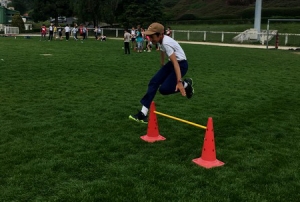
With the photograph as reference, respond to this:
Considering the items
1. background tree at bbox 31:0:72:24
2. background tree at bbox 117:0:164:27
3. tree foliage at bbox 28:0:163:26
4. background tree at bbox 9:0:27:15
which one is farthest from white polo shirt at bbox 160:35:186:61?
background tree at bbox 9:0:27:15

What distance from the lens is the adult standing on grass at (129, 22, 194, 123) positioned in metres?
5.77

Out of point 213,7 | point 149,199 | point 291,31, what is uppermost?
point 213,7

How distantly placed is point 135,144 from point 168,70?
1.44 metres

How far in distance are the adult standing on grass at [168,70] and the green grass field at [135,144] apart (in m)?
0.79

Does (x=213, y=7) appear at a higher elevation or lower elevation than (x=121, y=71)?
higher

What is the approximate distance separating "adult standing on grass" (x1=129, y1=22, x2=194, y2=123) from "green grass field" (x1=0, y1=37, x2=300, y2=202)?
2.60ft

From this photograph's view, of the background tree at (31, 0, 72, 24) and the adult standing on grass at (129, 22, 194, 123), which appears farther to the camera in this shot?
the background tree at (31, 0, 72, 24)

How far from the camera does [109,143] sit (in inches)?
231

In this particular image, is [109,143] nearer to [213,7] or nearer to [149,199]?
[149,199]

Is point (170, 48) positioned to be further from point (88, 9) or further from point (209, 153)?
point (88, 9)

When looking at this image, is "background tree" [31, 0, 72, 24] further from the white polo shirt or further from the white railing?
the white polo shirt

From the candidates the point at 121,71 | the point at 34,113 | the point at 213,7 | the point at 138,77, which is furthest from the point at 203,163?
the point at 213,7

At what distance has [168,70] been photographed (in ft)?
20.7

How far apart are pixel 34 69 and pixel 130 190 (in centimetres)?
1172
